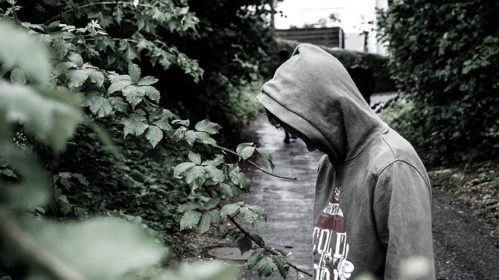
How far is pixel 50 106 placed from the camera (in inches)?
18.0

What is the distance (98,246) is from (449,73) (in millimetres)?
9303

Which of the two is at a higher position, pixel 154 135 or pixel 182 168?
pixel 154 135

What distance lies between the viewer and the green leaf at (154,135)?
275 cm

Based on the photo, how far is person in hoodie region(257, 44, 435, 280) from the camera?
1.93 metres

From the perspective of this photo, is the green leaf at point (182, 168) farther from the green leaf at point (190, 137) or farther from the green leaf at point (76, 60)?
the green leaf at point (76, 60)

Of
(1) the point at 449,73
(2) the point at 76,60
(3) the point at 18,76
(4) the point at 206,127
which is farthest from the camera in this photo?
(1) the point at 449,73

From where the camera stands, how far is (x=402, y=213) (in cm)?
191

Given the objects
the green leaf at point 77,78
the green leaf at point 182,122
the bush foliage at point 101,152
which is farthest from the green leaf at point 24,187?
the green leaf at point 182,122

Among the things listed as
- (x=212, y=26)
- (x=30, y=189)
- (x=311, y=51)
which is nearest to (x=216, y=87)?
(x=212, y=26)

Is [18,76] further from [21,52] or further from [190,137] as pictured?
[21,52]

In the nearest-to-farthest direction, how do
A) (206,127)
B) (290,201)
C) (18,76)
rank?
(18,76) → (206,127) → (290,201)

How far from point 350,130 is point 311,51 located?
0.38 m

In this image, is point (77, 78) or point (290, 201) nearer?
point (77, 78)

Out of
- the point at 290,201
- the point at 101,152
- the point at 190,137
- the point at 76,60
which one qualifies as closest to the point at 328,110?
the point at 190,137
